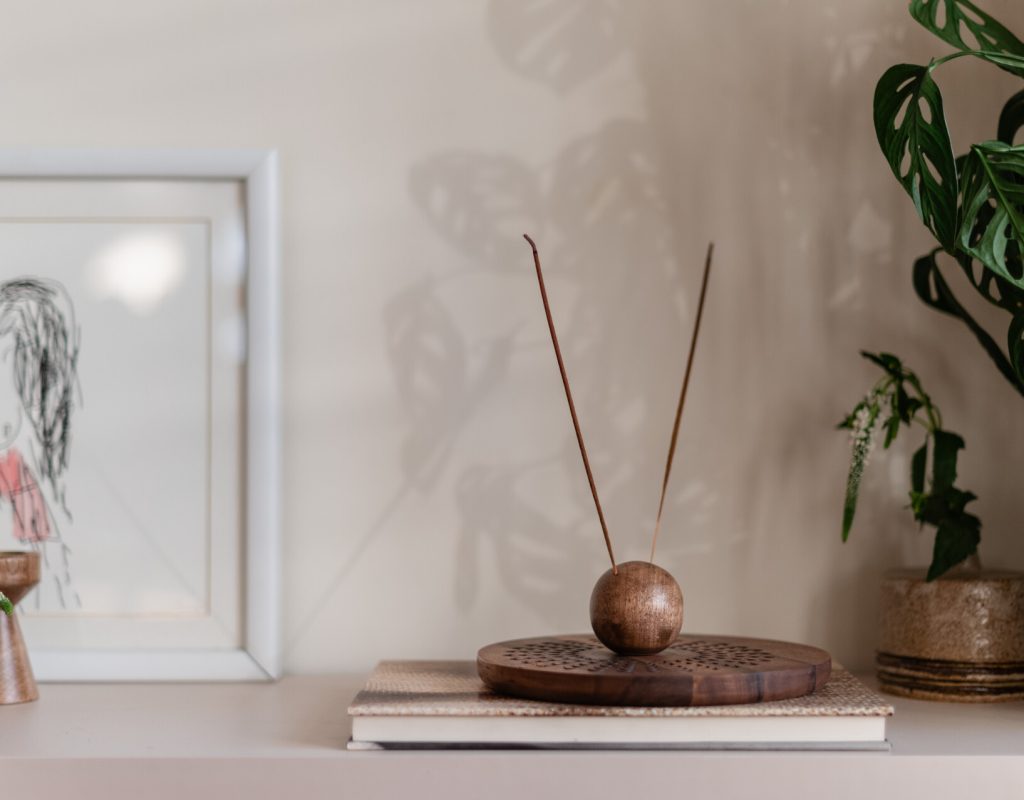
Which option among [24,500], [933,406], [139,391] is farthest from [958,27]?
[24,500]

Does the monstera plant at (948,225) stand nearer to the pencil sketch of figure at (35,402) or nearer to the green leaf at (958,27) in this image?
the green leaf at (958,27)

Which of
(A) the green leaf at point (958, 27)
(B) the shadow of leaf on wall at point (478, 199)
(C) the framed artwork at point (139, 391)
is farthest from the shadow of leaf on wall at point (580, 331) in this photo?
(A) the green leaf at point (958, 27)

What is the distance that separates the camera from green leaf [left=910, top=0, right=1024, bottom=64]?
871mm

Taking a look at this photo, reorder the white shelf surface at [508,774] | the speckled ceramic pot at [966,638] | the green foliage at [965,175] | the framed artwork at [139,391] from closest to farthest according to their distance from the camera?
the white shelf surface at [508,774], the green foliage at [965,175], the speckled ceramic pot at [966,638], the framed artwork at [139,391]

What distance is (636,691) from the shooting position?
2.38 ft

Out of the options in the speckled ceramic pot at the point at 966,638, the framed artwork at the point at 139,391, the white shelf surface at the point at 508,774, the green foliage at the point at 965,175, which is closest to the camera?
the white shelf surface at the point at 508,774

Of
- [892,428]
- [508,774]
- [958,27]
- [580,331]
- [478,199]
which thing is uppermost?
[958,27]

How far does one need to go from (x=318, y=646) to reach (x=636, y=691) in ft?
1.40

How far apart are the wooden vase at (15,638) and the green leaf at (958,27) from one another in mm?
866

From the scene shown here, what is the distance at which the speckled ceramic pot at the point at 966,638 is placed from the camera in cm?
91

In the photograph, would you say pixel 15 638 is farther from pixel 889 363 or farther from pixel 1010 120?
pixel 1010 120

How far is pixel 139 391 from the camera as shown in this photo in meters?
1.05

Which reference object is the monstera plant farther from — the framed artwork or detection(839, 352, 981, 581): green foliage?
the framed artwork

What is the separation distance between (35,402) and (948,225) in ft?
2.75
